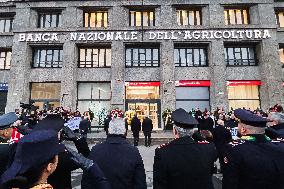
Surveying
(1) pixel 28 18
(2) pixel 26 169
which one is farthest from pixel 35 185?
(1) pixel 28 18

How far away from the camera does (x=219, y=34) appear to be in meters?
26.0

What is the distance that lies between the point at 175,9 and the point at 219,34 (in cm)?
550

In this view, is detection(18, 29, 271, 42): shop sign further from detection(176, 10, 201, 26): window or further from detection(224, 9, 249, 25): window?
detection(224, 9, 249, 25): window

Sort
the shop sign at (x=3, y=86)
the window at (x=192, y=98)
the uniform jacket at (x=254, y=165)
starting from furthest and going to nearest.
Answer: the shop sign at (x=3, y=86), the window at (x=192, y=98), the uniform jacket at (x=254, y=165)

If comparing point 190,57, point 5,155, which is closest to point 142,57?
point 190,57

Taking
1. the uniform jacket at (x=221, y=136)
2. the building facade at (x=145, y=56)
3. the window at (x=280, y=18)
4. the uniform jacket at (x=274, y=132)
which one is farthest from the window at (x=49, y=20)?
the uniform jacket at (x=274, y=132)

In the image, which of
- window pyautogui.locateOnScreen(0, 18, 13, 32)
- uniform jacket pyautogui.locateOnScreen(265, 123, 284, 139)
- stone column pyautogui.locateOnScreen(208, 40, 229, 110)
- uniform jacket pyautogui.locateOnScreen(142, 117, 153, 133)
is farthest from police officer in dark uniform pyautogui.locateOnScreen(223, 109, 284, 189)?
window pyautogui.locateOnScreen(0, 18, 13, 32)

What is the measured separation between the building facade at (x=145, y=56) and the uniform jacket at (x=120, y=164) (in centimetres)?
2130

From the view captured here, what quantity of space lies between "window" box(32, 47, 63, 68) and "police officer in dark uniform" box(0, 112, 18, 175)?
24.4 metres

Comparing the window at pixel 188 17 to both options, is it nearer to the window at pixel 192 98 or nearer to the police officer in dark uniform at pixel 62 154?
the window at pixel 192 98

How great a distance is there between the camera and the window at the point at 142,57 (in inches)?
1051

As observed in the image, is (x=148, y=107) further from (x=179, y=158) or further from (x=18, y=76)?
(x=179, y=158)

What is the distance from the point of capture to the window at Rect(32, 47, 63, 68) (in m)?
26.9

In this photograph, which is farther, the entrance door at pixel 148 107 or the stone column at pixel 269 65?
the entrance door at pixel 148 107
